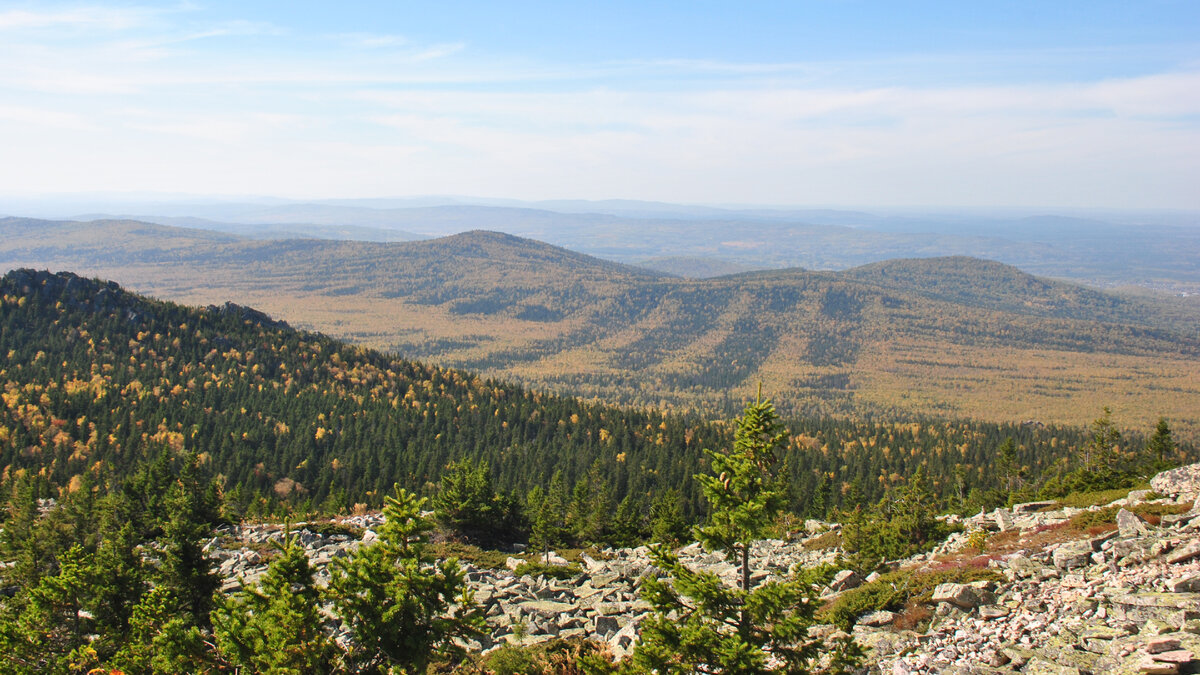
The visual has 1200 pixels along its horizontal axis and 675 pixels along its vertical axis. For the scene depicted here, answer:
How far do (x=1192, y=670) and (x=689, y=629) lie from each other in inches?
567

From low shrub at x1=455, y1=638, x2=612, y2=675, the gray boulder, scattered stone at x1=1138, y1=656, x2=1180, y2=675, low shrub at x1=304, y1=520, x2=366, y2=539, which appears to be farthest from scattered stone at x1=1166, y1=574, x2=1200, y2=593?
low shrub at x1=304, y1=520, x2=366, y2=539

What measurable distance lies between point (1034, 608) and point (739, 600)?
13851mm

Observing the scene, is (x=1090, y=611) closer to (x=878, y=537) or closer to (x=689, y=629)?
(x=689, y=629)

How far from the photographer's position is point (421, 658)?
88.6 ft

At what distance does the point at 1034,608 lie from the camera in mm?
28141

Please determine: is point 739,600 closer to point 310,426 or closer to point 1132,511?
point 1132,511

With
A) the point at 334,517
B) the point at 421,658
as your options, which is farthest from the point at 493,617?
the point at 334,517

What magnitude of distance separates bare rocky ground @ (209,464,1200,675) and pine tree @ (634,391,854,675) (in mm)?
4252

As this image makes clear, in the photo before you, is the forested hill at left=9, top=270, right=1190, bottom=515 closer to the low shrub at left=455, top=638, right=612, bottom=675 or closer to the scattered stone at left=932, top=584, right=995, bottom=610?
the low shrub at left=455, top=638, right=612, bottom=675

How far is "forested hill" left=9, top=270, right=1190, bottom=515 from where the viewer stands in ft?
377

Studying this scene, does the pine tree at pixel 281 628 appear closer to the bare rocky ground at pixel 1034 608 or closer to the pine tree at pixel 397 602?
the pine tree at pixel 397 602

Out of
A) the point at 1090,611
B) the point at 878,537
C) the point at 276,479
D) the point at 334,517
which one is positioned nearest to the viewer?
the point at 1090,611

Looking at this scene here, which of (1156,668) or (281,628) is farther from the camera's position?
(281,628)

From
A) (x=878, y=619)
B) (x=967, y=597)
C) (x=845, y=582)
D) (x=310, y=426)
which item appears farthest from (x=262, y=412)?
(x=967, y=597)
